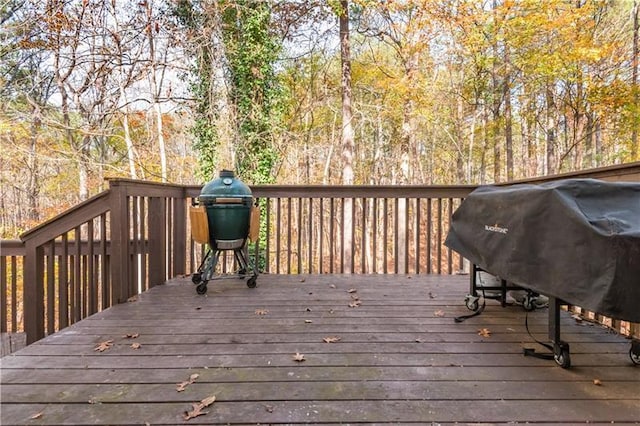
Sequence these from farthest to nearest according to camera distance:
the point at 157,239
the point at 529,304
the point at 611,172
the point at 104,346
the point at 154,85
Result: 1. the point at 154,85
2. the point at 157,239
3. the point at 529,304
4. the point at 611,172
5. the point at 104,346

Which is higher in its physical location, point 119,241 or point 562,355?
point 119,241

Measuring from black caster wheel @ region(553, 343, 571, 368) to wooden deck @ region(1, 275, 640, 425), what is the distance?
45 mm

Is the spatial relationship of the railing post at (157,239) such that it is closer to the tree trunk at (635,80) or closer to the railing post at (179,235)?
the railing post at (179,235)

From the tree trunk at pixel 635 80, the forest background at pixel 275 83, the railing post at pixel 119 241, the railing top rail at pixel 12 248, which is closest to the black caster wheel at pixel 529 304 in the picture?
the railing post at pixel 119 241

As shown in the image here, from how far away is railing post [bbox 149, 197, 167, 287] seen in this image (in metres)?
3.33

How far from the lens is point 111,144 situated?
33.2 ft

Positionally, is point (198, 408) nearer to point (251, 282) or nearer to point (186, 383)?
point (186, 383)

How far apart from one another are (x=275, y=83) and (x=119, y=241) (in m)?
5.92

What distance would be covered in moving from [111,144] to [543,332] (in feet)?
36.8

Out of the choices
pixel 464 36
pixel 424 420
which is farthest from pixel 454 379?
pixel 464 36

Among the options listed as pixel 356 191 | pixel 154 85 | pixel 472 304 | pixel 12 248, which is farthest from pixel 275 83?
pixel 472 304

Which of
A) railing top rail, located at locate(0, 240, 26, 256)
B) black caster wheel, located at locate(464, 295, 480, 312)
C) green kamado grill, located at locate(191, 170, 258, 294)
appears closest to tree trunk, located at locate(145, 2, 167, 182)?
railing top rail, located at locate(0, 240, 26, 256)

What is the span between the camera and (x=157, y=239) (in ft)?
11.0

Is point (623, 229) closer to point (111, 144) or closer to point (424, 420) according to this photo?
point (424, 420)
